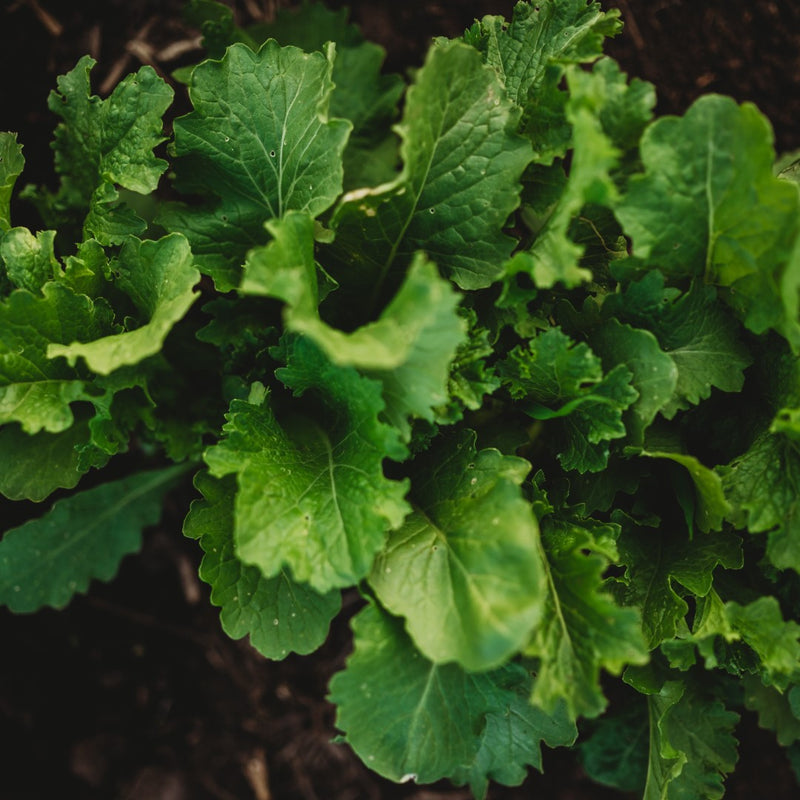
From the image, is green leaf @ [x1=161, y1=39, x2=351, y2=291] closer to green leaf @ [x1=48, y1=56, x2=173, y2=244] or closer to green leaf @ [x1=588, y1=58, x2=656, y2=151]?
green leaf @ [x1=48, y1=56, x2=173, y2=244]

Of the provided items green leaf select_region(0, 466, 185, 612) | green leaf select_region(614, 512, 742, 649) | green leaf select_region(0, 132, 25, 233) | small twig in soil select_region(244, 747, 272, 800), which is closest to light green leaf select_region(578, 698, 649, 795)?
green leaf select_region(614, 512, 742, 649)

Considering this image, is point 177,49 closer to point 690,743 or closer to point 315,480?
point 315,480

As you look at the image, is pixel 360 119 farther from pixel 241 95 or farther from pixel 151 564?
pixel 151 564

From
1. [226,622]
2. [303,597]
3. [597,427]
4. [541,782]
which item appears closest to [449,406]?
[597,427]

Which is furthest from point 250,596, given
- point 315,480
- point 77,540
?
point 77,540

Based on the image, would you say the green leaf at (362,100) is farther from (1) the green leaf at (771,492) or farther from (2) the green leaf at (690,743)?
(2) the green leaf at (690,743)

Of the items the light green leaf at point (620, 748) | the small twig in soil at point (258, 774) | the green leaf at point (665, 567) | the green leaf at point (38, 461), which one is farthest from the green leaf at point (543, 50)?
the small twig in soil at point (258, 774)
